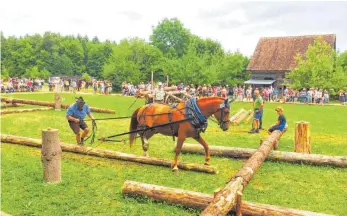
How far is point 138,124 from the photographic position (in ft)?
33.5

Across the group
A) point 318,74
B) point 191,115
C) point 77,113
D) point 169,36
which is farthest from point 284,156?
point 169,36

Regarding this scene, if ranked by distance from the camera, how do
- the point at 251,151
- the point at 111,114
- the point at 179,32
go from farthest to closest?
the point at 179,32, the point at 111,114, the point at 251,151

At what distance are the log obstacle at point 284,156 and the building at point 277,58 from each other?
33851 millimetres

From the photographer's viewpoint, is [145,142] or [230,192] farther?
[145,142]

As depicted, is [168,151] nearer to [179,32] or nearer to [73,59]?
[179,32]

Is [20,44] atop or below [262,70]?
atop

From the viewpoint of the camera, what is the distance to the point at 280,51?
44.8m

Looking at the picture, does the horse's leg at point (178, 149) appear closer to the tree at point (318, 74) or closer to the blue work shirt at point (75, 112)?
the blue work shirt at point (75, 112)

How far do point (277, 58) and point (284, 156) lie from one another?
37.0 meters

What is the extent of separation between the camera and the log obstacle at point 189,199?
18.1ft

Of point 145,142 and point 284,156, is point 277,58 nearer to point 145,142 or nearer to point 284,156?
point 284,156

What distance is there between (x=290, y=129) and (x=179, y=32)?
49689mm

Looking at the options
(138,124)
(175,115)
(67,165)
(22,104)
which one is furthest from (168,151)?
Answer: (22,104)

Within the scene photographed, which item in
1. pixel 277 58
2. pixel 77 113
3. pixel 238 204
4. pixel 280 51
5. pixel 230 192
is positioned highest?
pixel 280 51
